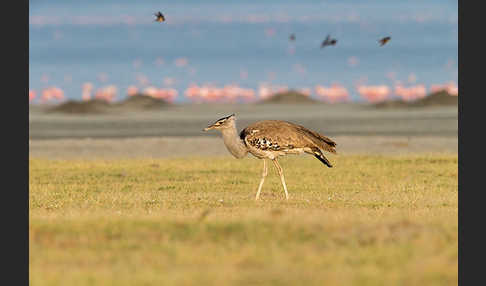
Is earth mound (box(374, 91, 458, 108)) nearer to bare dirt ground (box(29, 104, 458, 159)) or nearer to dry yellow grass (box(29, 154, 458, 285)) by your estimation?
bare dirt ground (box(29, 104, 458, 159))

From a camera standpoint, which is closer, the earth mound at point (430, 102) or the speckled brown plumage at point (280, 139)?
the speckled brown plumage at point (280, 139)

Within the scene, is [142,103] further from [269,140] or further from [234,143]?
[269,140]

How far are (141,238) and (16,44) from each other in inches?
210

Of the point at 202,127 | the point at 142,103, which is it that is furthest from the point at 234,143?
the point at 142,103

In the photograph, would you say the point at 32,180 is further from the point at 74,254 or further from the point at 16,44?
the point at 74,254

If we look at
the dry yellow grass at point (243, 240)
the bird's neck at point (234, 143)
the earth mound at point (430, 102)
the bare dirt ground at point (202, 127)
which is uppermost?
the earth mound at point (430, 102)

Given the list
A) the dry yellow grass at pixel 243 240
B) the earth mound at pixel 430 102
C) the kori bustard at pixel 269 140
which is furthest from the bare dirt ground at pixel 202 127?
the dry yellow grass at pixel 243 240

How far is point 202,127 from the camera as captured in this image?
50312mm

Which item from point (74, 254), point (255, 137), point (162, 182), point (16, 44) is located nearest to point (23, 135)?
point (16, 44)

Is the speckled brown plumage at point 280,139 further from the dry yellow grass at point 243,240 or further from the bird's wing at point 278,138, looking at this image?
the dry yellow grass at point 243,240

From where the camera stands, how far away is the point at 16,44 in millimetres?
16125

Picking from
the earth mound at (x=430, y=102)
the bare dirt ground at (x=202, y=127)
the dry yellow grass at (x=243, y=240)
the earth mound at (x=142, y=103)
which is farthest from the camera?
the earth mound at (x=142, y=103)

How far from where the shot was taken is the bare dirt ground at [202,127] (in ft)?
117

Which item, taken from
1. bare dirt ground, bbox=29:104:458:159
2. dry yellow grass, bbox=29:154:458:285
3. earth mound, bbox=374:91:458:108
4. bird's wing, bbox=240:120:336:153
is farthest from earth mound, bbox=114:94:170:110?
bird's wing, bbox=240:120:336:153
